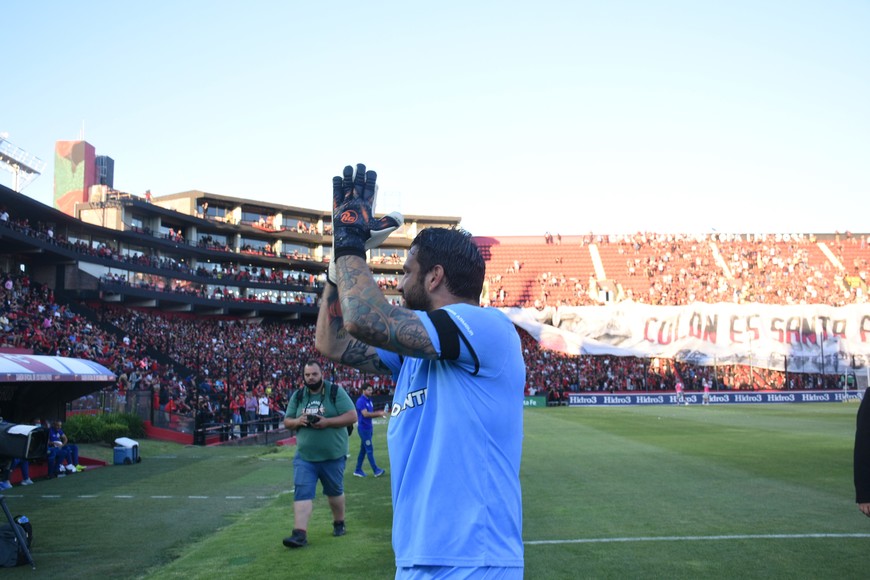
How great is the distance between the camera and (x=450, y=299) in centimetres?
304

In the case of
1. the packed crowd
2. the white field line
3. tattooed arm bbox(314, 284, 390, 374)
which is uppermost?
the packed crowd

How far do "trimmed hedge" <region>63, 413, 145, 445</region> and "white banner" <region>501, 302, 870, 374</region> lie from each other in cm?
2587

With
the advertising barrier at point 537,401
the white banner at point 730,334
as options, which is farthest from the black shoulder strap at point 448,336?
the white banner at point 730,334

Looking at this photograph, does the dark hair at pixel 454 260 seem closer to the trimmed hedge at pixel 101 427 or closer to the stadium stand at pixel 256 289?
the trimmed hedge at pixel 101 427

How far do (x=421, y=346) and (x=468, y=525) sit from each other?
0.65 m

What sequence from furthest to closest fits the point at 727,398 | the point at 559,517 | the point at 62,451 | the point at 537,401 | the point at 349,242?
the point at 537,401
the point at 727,398
the point at 62,451
the point at 559,517
the point at 349,242

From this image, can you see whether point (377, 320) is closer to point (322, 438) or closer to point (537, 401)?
point (322, 438)

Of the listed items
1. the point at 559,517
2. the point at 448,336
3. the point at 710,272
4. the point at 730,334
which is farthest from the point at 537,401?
the point at 448,336

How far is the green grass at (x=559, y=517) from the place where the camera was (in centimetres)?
723

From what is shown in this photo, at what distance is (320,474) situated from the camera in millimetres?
9023

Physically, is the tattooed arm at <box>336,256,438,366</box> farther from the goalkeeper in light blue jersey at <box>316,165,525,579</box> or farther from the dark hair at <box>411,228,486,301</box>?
the dark hair at <box>411,228,486,301</box>

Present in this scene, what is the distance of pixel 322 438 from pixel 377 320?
6.54 metres

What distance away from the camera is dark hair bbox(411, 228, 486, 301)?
3031mm

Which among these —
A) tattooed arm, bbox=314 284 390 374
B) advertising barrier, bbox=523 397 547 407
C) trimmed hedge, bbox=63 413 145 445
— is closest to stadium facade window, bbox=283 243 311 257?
advertising barrier, bbox=523 397 547 407
